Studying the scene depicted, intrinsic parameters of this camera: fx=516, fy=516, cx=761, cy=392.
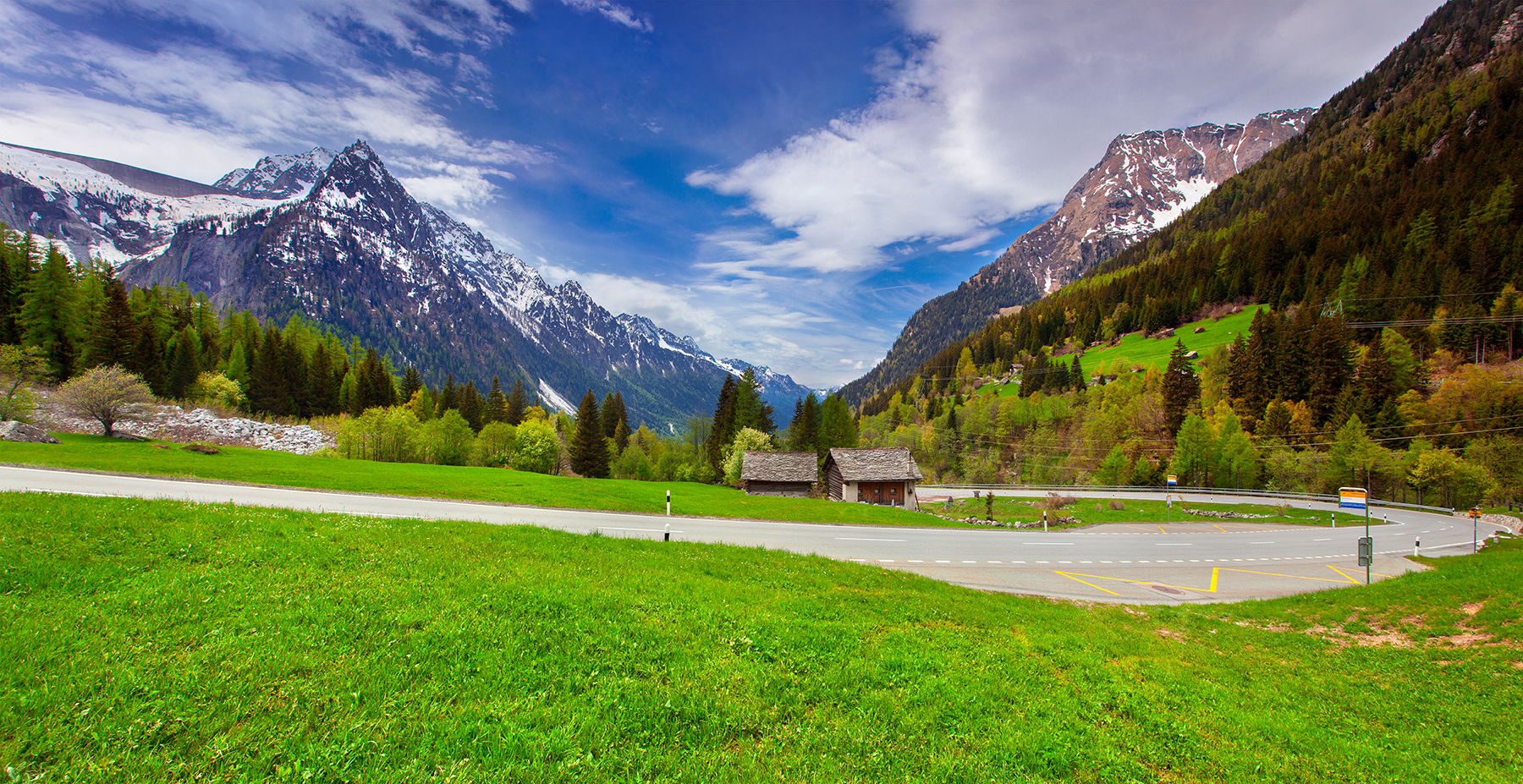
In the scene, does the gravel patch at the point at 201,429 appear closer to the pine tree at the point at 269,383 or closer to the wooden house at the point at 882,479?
the pine tree at the point at 269,383

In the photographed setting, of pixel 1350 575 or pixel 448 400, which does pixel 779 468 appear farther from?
pixel 448 400

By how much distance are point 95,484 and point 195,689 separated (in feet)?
83.1


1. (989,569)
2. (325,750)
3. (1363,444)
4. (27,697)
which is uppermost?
(1363,444)

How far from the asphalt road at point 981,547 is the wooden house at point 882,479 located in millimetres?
18908

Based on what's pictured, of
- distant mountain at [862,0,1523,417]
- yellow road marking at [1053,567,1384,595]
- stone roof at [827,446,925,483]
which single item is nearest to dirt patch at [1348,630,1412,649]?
yellow road marking at [1053,567,1384,595]

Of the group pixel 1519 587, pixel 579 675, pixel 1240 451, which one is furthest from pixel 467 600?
pixel 1240 451

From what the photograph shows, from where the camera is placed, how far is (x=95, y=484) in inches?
770

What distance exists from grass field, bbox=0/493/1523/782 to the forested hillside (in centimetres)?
7368

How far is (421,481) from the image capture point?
99.2 ft

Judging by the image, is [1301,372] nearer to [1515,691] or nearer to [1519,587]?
[1519,587]

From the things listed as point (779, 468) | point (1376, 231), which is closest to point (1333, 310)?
point (1376, 231)

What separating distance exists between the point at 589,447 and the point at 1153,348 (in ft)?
418

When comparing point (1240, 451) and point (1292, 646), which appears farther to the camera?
point (1240, 451)

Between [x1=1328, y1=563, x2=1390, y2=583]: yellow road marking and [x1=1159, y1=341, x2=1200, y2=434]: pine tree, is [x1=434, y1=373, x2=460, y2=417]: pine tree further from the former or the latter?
[x1=1159, y1=341, x2=1200, y2=434]: pine tree
